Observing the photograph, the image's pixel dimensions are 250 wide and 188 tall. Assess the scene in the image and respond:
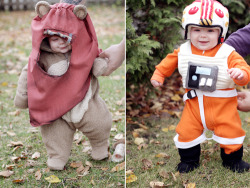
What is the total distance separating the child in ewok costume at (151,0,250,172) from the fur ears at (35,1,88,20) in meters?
0.80

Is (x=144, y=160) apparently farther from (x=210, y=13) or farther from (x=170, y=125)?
(x=210, y=13)

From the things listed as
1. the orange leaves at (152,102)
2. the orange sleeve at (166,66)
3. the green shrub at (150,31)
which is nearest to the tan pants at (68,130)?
the orange sleeve at (166,66)

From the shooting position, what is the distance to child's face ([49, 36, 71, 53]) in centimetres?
276

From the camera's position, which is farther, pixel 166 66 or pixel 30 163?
pixel 30 163

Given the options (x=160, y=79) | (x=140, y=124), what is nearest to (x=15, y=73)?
(x=140, y=124)

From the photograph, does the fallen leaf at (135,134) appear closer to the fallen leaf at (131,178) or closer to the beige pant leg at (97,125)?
the beige pant leg at (97,125)

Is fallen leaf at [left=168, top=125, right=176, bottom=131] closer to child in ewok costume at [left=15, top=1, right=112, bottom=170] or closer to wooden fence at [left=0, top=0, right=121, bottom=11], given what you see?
child in ewok costume at [left=15, top=1, right=112, bottom=170]

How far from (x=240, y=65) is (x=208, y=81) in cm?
27

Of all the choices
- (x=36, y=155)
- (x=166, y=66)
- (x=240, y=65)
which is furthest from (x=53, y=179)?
(x=240, y=65)

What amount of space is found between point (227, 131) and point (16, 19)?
9.86 meters

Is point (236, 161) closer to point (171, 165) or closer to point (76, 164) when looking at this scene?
point (171, 165)

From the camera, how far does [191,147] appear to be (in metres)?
3.05

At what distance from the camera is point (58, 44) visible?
278 centimetres

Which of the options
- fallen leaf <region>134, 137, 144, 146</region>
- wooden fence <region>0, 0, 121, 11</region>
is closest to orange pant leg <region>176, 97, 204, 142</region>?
fallen leaf <region>134, 137, 144, 146</region>
